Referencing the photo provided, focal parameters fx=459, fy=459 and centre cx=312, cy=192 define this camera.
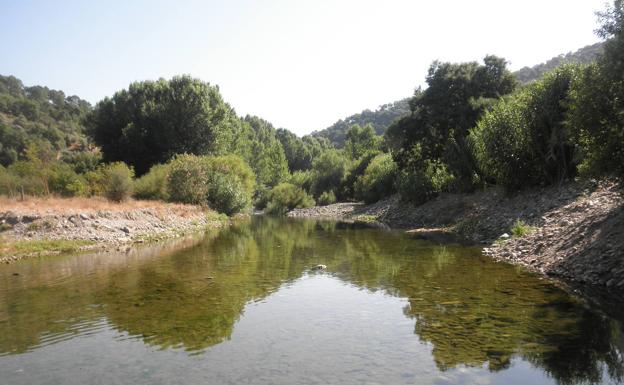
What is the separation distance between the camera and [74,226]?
105 ft

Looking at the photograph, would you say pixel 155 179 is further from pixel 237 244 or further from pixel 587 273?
pixel 587 273

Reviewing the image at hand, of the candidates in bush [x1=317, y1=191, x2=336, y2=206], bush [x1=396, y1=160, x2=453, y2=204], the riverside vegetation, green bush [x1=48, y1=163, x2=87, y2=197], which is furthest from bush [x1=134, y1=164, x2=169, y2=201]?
bush [x1=317, y1=191, x2=336, y2=206]

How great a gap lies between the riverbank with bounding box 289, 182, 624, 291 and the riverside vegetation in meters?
1.45

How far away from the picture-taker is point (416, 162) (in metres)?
52.8

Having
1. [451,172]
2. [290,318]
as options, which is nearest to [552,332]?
[290,318]

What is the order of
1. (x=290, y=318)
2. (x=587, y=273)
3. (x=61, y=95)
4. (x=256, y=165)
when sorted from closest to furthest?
1. (x=290, y=318)
2. (x=587, y=273)
3. (x=256, y=165)
4. (x=61, y=95)

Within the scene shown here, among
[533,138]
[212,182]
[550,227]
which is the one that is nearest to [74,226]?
[212,182]

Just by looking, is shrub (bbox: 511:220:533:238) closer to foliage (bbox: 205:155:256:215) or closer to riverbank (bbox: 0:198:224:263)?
riverbank (bbox: 0:198:224:263)

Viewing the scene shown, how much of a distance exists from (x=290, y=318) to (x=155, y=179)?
44.3m

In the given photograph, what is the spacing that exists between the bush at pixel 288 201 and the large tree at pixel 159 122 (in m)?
17.6

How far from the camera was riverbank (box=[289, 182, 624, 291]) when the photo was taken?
650 inches

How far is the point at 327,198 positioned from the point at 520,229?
61.7m

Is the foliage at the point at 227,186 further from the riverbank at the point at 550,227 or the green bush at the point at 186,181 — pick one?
the riverbank at the point at 550,227

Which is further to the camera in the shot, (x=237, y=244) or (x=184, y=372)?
(x=237, y=244)
